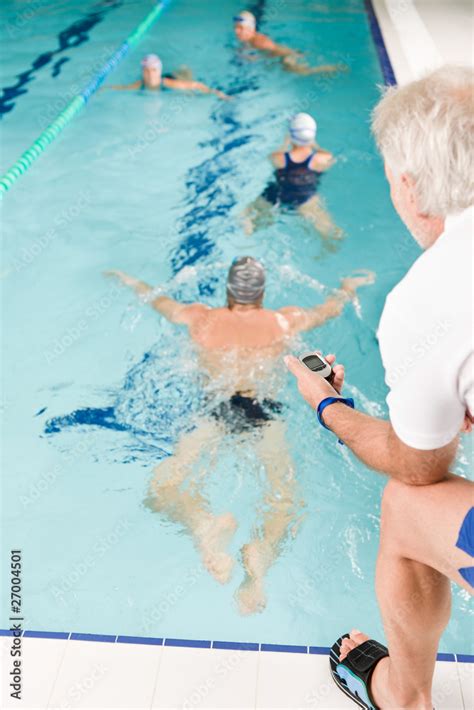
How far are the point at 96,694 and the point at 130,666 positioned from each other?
14cm

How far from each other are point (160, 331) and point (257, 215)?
1.62 meters

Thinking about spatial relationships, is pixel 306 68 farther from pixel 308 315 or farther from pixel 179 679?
pixel 179 679

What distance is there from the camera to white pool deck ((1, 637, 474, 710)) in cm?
241

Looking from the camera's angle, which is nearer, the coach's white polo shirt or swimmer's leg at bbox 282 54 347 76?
the coach's white polo shirt

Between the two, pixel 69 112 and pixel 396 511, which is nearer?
pixel 396 511

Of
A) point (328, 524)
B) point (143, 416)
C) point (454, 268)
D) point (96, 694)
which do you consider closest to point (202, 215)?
point (143, 416)

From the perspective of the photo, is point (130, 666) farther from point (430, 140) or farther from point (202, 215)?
point (202, 215)

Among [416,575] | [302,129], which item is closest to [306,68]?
[302,129]

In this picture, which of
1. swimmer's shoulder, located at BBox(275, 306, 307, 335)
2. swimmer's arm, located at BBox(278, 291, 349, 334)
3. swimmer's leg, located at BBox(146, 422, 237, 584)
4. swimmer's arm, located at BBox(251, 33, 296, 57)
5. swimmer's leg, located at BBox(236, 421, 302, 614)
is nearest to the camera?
swimmer's leg, located at BBox(236, 421, 302, 614)

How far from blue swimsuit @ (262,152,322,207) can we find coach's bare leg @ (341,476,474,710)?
12.8 feet

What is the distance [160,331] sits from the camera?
4.42 meters

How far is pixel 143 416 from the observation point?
3.84 m

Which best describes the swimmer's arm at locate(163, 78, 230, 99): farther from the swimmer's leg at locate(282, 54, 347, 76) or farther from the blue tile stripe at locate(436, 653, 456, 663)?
the blue tile stripe at locate(436, 653, 456, 663)

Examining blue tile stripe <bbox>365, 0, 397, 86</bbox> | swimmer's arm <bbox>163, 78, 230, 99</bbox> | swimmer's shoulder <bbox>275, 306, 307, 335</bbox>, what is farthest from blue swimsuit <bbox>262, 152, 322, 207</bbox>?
swimmer's arm <bbox>163, 78, 230, 99</bbox>
